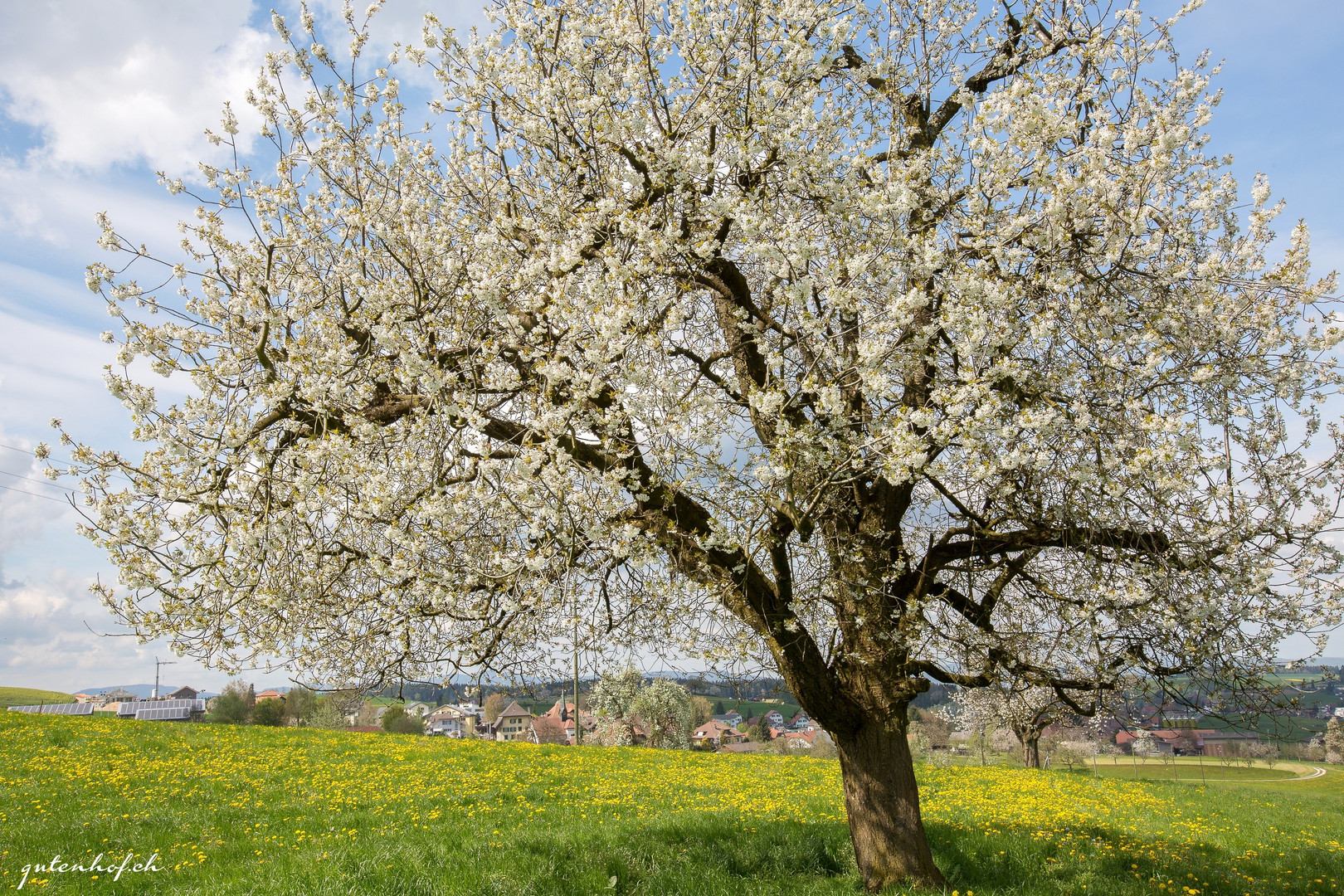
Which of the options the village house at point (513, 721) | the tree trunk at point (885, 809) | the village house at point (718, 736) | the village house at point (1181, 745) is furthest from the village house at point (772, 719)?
the tree trunk at point (885, 809)

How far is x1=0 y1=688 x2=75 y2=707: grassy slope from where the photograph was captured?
5784cm

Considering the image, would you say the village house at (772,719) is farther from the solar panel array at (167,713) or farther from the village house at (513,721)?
the solar panel array at (167,713)

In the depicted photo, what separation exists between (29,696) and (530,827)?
81841mm

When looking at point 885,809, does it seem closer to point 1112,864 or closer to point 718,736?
point 1112,864

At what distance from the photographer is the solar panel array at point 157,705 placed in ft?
155

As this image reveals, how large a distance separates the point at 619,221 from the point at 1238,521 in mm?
5179

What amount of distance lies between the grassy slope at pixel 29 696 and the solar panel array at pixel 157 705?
911cm

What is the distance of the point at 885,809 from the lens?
20.5 feet

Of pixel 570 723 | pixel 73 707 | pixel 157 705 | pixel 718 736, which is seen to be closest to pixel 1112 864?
pixel 570 723

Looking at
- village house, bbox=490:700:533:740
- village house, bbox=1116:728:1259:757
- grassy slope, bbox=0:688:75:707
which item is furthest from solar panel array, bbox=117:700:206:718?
village house, bbox=1116:728:1259:757

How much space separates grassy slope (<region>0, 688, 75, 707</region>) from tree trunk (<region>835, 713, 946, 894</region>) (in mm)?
72044

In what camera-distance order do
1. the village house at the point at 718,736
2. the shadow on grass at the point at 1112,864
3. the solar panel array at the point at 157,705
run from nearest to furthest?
the shadow on grass at the point at 1112,864, the solar panel array at the point at 157,705, the village house at the point at 718,736

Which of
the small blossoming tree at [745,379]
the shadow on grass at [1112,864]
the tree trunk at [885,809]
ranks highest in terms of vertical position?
the small blossoming tree at [745,379]

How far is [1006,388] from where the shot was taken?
217 inches
